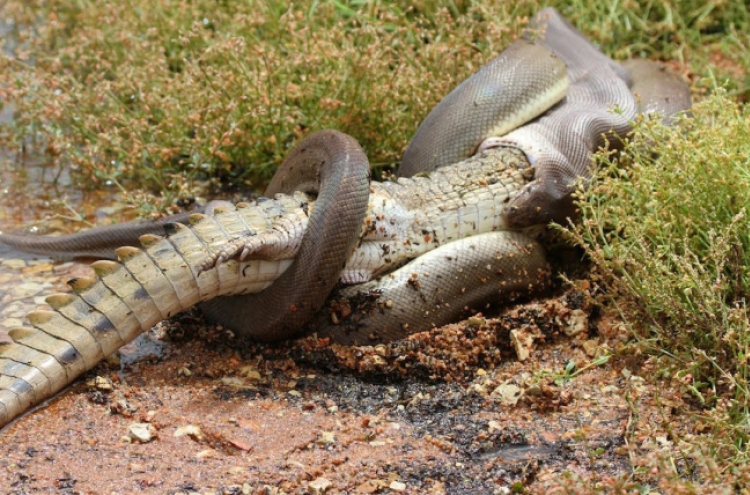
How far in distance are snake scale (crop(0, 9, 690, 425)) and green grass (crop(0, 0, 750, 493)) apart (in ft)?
1.23

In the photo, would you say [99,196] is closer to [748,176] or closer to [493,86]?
[493,86]

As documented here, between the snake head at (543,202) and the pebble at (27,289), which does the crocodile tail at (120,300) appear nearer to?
the pebble at (27,289)

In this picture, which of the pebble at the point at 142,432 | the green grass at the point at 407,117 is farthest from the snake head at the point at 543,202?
the pebble at the point at 142,432

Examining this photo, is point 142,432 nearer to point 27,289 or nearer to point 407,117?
point 27,289

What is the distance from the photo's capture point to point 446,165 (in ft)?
18.0

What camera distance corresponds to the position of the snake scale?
4.24 m

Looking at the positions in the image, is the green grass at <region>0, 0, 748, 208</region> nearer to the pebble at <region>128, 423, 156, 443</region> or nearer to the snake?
the snake

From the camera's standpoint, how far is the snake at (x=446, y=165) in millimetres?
4461

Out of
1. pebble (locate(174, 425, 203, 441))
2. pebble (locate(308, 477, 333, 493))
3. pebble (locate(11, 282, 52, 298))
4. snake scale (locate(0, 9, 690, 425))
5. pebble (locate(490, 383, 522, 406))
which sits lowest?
pebble (locate(11, 282, 52, 298))

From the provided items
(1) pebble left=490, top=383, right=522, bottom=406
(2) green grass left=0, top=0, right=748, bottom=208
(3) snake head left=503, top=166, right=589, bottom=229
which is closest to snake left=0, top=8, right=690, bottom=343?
(3) snake head left=503, top=166, right=589, bottom=229

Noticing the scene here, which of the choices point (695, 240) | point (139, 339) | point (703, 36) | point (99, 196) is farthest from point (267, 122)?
point (703, 36)

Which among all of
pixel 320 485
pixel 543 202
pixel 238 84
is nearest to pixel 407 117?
pixel 238 84

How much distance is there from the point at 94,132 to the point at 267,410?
305cm

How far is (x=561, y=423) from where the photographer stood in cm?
398
